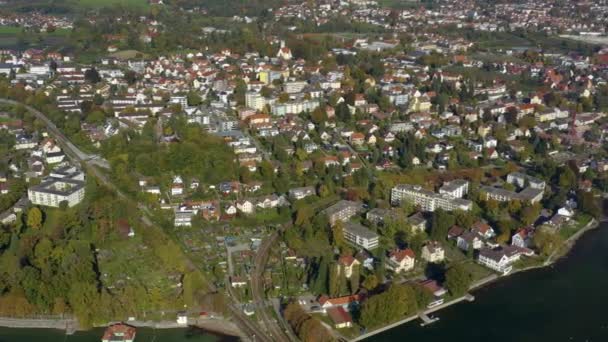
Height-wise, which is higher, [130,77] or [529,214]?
[529,214]

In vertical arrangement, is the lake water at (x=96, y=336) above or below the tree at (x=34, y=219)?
below

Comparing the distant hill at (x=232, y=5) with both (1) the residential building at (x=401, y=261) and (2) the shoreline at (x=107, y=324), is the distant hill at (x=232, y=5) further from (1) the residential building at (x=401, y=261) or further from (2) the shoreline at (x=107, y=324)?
(2) the shoreline at (x=107, y=324)

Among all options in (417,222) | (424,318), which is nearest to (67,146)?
(417,222)

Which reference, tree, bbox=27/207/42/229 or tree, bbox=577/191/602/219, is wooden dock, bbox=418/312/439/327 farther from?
tree, bbox=27/207/42/229

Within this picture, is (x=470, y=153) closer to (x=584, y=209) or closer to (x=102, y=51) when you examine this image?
(x=584, y=209)

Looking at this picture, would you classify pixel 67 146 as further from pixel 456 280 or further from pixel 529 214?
pixel 529 214

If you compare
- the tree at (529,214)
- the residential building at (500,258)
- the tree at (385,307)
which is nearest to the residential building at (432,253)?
the residential building at (500,258)
